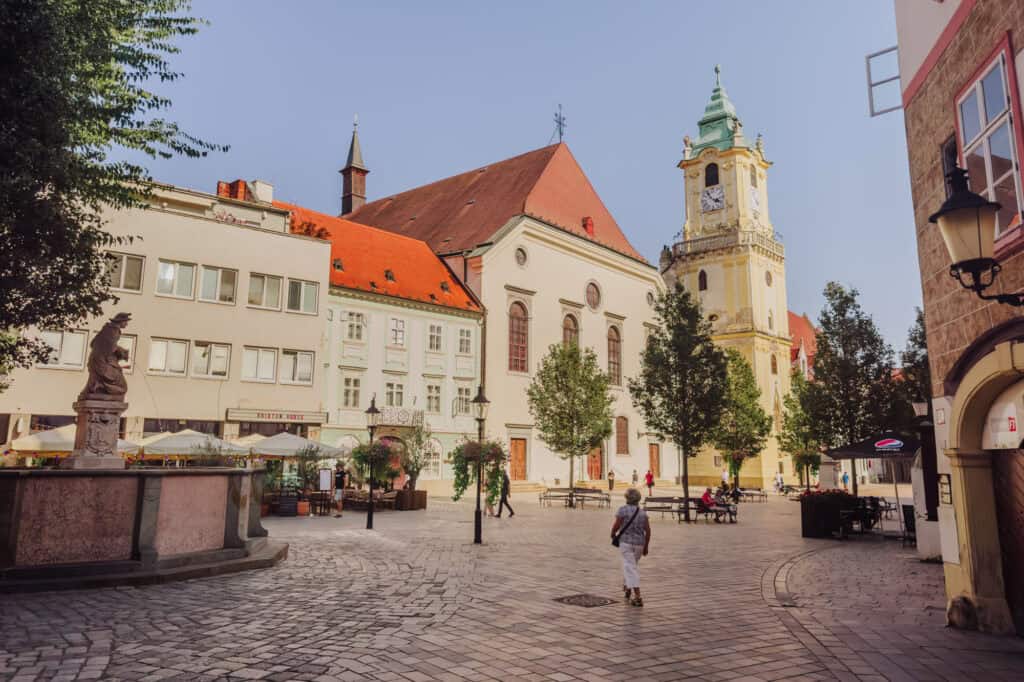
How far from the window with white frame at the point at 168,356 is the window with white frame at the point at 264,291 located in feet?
11.1

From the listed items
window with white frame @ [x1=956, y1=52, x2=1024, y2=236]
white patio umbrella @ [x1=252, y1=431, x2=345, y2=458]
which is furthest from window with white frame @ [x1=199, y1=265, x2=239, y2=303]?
window with white frame @ [x1=956, y1=52, x2=1024, y2=236]

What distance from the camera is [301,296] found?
32.2 meters

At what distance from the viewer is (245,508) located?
12.0 meters

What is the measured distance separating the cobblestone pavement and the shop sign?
17499 millimetres

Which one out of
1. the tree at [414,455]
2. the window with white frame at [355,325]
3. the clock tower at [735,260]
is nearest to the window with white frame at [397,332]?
the window with white frame at [355,325]

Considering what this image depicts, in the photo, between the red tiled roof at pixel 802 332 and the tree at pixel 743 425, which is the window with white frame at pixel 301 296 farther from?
the red tiled roof at pixel 802 332

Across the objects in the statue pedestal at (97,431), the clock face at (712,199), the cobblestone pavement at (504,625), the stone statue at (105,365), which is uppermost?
the clock face at (712,199)

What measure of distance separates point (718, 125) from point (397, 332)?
128 ft

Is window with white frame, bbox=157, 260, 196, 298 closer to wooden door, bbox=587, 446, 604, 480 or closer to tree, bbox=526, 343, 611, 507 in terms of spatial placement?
tree, bbox=526, 343, 611, 507

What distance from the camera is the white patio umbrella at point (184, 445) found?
2202 centimetres

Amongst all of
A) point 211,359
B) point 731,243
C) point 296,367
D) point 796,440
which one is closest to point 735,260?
point 731,243

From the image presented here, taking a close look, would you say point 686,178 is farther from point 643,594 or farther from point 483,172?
point 643,594

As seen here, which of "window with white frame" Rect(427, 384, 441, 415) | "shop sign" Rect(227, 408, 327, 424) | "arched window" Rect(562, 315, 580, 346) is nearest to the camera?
"shop sign" Rect(227, 408, 327, 424)

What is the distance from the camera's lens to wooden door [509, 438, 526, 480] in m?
40.5
